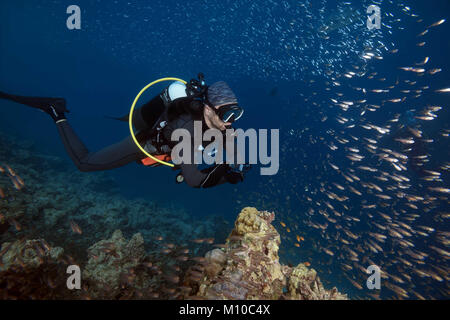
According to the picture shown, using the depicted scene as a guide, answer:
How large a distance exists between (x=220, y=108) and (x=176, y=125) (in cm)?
82

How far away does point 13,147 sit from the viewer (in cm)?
1577

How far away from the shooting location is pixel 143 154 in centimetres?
418

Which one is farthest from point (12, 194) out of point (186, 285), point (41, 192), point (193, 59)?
point (193, 59)

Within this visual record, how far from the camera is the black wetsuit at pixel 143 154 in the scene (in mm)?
3449

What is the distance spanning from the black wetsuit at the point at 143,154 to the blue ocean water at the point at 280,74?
8140 mm

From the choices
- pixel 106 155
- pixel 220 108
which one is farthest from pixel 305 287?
pixel 106 155

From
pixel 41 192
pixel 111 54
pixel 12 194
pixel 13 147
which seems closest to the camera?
pixel 12 194

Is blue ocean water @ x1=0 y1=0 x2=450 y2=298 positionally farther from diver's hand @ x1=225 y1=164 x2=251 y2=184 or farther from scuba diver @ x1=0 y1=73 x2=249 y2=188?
scuba diver @ x1=0 y1=73 x2=249 y2=188

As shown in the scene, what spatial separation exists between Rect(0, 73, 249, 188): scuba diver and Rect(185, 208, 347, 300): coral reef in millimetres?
1237

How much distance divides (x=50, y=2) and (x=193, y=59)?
34.7 meters

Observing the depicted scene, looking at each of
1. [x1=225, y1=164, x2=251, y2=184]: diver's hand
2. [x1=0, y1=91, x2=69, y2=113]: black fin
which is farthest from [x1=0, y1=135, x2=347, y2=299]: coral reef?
[x1=0, y1=91, x2=69, y2=113]: black fin

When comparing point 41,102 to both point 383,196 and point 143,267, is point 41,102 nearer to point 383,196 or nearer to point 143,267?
point 143,267
